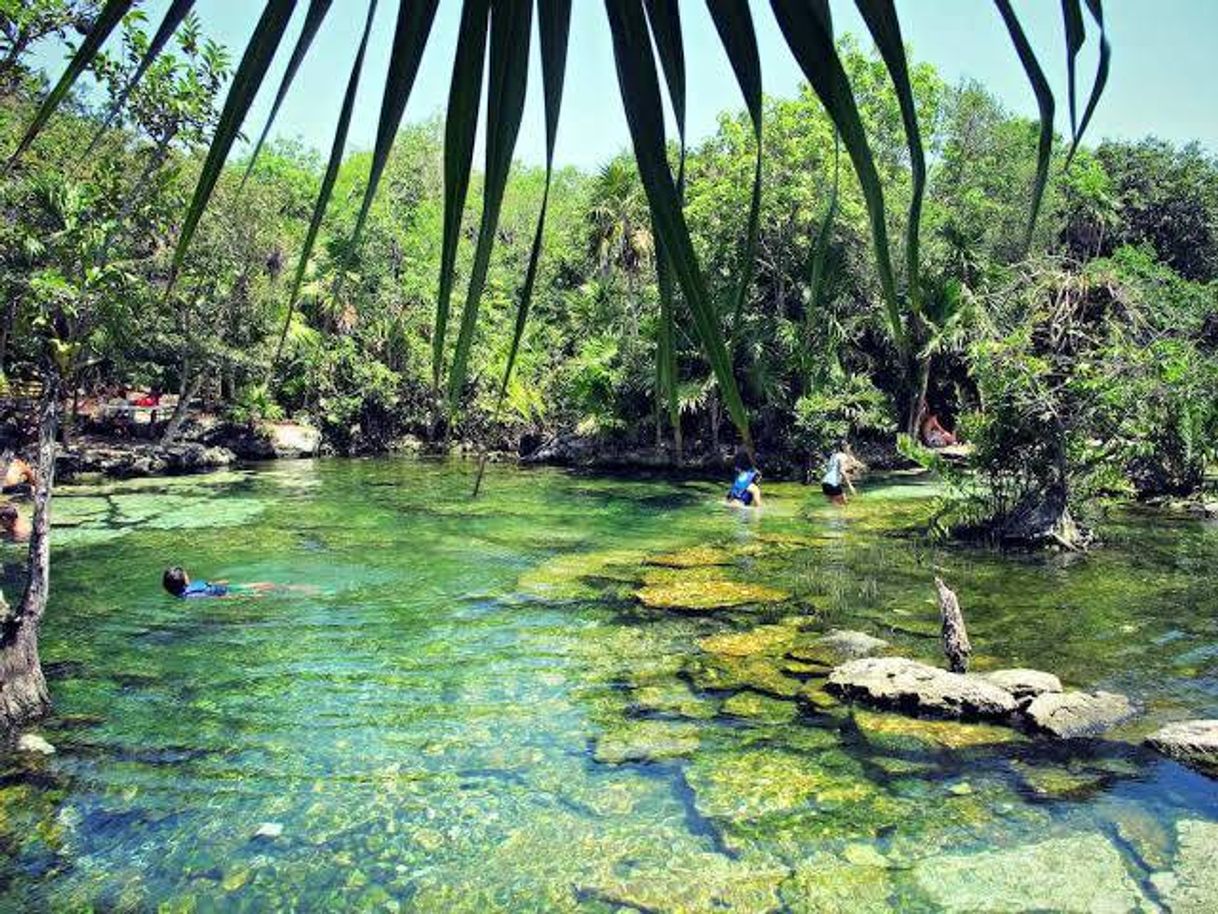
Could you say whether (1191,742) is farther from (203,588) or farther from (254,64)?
(203,588)

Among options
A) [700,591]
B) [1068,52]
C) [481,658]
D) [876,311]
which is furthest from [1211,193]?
[1068,52]

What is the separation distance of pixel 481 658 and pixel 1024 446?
29.3 feet

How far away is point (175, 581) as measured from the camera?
37.2ft

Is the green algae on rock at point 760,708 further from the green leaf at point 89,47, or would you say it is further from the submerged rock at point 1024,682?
the green leaf at point 89,47

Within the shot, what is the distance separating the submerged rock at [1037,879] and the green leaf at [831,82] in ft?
16.6

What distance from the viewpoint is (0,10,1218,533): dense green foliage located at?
1373 centimetres

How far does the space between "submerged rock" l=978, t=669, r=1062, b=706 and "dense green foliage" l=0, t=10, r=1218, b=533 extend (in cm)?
377

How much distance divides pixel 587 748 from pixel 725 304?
36.3 ft

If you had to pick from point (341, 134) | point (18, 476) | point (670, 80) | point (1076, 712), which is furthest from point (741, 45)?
point (18, 476)

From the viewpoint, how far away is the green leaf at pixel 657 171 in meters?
0.68

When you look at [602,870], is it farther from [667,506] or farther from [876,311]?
[876,311]

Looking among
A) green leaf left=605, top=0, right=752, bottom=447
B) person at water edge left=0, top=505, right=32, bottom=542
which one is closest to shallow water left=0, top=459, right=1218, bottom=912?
person at water edge left=0, top=505, right=32, bottom=542

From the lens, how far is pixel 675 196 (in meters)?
0.71

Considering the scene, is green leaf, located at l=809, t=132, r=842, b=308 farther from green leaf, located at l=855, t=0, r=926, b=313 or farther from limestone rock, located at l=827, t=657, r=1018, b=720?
limestone rock, located at l=827, t=657, r=1018, b=720
